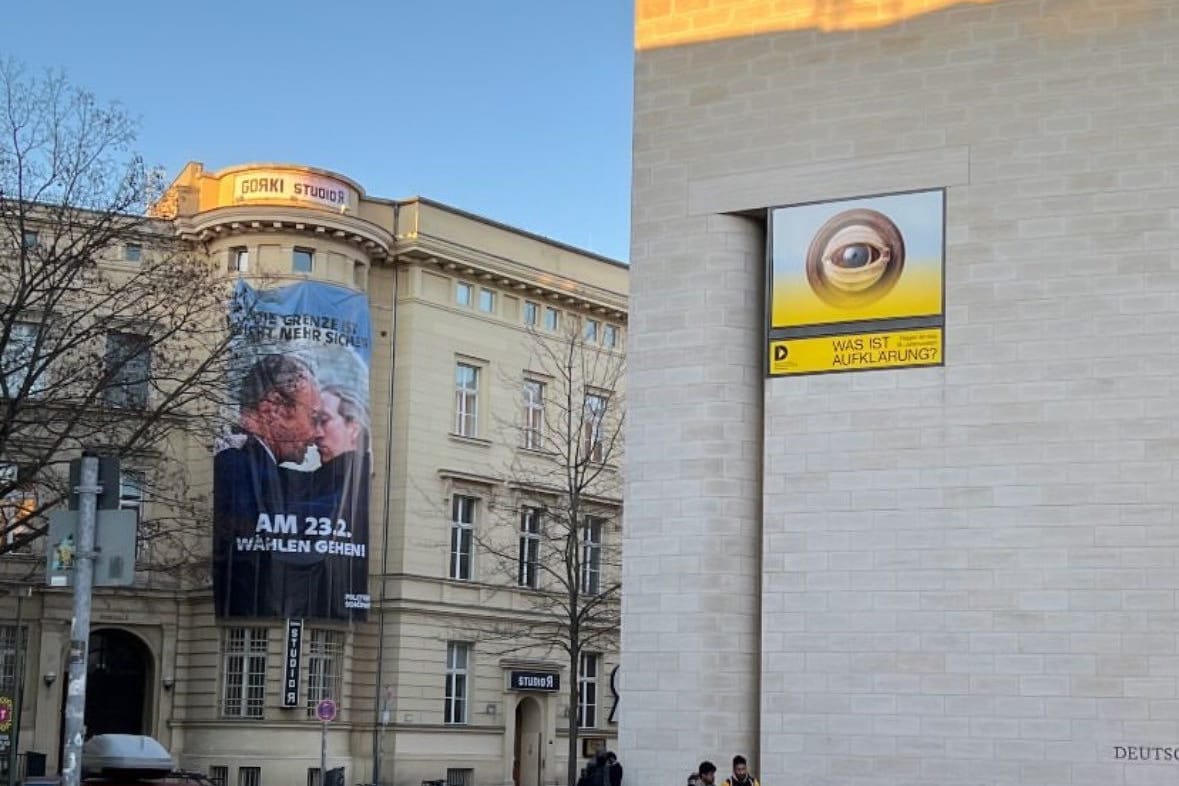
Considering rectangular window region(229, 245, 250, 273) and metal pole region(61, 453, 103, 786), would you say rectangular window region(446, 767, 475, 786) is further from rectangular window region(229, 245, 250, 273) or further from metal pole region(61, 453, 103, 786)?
metal pole region(61, 453, 103, 786)

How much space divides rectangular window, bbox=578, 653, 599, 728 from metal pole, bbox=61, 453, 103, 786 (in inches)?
1549

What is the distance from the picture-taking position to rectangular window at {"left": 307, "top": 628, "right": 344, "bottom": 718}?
1767 inches

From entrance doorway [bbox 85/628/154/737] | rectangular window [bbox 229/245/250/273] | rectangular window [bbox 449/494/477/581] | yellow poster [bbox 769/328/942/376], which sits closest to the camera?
yellow poster [bbox 769/328/942/376]

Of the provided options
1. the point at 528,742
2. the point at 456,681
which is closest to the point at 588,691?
the point at 528,742

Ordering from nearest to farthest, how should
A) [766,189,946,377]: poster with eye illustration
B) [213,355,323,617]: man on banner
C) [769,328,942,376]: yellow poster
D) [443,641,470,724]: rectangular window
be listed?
[769,328,942,376]: yellow poster, [766,189,946,377]: poster with eye illustration, [213,355,323,617]: man on banner, [443,641,470,724]: rectangular window

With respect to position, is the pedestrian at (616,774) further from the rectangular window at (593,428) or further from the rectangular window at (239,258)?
the rectangular window at (239,258)

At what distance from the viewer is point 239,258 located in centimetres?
Answer: 4525

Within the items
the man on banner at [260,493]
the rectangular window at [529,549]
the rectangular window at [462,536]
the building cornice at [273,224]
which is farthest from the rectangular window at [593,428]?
the building cornice at [273,224]

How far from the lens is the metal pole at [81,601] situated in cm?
1351

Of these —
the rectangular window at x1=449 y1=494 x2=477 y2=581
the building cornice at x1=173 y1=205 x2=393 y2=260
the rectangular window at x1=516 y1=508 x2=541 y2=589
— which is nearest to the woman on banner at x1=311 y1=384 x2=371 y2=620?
the rectangular window at x1=449 y1=494 x2=477 y2=581

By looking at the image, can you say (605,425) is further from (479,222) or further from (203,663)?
(203,663)

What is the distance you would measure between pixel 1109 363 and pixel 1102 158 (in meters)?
2.86

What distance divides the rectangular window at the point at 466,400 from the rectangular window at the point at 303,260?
5.60m

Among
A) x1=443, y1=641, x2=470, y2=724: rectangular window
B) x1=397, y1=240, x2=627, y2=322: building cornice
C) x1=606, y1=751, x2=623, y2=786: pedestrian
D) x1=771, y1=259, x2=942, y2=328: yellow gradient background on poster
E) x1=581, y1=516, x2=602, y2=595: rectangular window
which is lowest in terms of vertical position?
x1=606, y1=751, x2=623, y2=786: pedestrian
